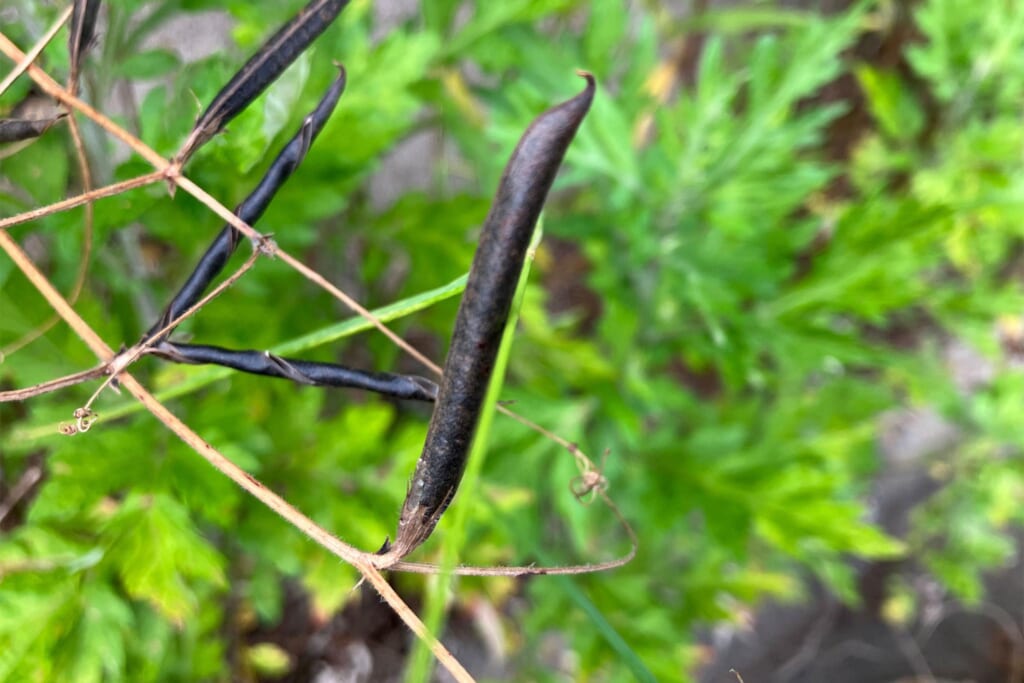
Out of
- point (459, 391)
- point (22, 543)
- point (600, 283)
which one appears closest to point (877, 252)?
point (600, 283)

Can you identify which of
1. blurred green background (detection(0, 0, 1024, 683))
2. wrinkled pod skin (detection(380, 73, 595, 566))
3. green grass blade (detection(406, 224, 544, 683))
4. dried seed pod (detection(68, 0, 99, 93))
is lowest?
Result: blurred green background (detection(0, 0, 1024, 683))

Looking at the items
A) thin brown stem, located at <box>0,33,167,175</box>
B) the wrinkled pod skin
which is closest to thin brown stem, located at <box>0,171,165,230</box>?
thin brown stem, located at <box>0,33,167,175</box>

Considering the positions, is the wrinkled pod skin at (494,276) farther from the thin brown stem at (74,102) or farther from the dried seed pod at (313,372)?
the thin brown stem at (74,102)

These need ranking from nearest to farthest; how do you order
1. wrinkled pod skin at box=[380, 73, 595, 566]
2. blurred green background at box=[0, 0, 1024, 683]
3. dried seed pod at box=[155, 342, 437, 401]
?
wrinkled pod skin at box=[380, 73, 595, 566], dried seed pod at box=[155, 342, 437, 401], blurred green background at box=[0, 0, 1024, 683]

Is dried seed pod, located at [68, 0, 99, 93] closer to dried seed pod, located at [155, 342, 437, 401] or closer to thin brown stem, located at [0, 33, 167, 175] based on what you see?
thin brown stem, located at [0, 33, 167, 175]

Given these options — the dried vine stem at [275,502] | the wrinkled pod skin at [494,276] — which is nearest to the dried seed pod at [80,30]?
the dried vine stem at [275,502]

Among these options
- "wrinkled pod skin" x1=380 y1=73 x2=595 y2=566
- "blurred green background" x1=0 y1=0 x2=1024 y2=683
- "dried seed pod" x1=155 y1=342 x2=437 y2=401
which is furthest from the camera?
"blurred green background" x1=0 y1=0 x2=1024 y2=683
